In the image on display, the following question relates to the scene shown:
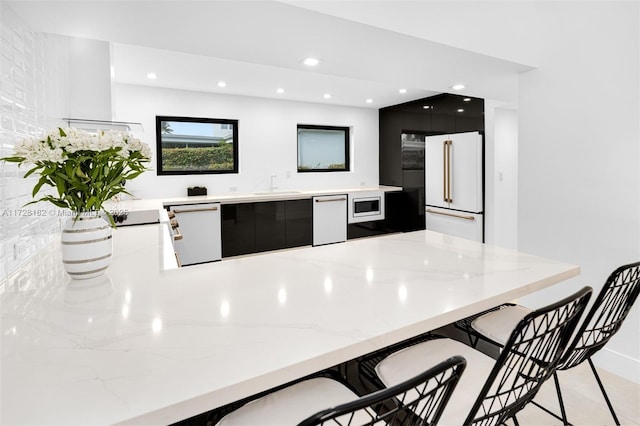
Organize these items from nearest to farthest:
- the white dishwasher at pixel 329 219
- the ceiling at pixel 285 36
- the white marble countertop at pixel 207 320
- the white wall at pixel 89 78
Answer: the white marble countertop at pixel 207 320 < the ceiling at pixel 285 36 < the white wall at pixel 89 78 < the white dishwasher at pixel 329 219

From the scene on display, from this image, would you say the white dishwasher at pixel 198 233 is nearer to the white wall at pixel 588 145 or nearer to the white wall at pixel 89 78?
the white wall at pixel 89 78

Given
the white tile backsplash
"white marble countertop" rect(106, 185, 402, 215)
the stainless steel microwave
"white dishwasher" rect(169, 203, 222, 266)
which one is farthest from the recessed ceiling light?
the stainless steel microwave

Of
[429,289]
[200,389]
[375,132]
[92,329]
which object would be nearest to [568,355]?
[429,289]

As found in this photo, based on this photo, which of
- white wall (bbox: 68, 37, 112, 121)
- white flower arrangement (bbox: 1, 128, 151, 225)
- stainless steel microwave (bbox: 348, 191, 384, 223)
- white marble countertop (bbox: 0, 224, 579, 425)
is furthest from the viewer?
stainless steel microwave (bbox: 348, 191, 384, 223)

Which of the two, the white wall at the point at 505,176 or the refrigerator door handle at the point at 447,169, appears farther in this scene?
the refrigerator door handle at the point at 447,169

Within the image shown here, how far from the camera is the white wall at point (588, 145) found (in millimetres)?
1976

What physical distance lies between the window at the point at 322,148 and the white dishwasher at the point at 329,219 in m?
0.68

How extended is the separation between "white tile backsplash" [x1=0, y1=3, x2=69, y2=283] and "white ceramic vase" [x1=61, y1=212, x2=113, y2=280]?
23cm

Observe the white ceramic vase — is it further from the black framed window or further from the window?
the window

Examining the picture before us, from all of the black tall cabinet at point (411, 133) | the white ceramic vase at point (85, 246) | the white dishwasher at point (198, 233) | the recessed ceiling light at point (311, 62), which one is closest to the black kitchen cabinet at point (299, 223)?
the white dishwasher at point (198, 233)

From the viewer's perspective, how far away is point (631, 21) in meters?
1.94

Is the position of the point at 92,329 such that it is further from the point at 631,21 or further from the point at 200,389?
the point at 631,21

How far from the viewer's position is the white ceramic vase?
119 cm

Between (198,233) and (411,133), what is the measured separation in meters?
3.29
